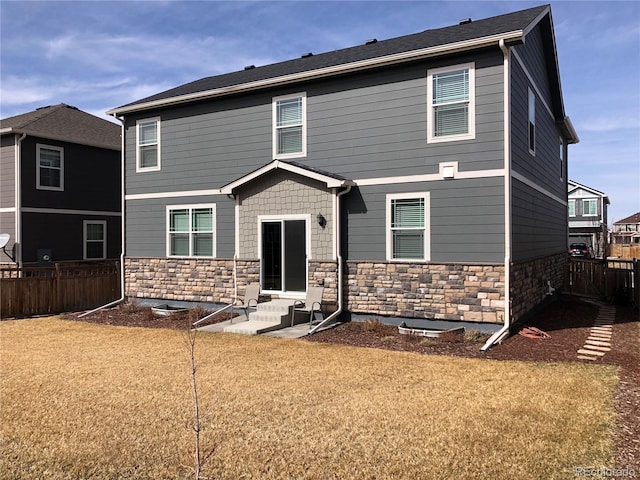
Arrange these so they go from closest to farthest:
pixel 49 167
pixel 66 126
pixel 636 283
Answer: pixel 636 283 < pixel 49 167 < pixel 66 126

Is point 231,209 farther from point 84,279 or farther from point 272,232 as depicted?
point 84,279

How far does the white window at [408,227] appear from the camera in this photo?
34.4ft

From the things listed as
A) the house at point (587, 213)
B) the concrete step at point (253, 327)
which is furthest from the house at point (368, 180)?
the house at point (587, 213)

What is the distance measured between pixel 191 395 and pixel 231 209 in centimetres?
760

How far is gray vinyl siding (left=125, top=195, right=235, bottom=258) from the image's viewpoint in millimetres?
13078

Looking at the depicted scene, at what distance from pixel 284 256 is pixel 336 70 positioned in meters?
4.75

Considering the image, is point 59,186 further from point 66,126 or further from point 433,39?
point 433,39

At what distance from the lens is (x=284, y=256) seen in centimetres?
1215

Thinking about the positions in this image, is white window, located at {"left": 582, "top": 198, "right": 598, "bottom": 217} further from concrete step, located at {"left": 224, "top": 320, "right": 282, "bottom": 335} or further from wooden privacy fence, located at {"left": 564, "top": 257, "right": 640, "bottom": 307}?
concrete step, located at {"left": 224, "top": 320, "right": 282, "bottom": 335}

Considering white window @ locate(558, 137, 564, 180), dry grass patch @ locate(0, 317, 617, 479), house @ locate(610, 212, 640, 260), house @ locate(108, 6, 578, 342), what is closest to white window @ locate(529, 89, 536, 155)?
house @ locate(108, 6, 578, 342)

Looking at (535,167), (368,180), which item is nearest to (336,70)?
(368,180)

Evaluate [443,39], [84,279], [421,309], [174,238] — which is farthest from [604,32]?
[84,279]

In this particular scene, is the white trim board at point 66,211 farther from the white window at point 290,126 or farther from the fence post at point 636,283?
the fence post at point 636,283

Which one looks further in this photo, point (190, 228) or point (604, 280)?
point (604, 280)
